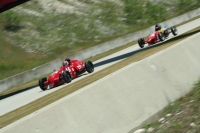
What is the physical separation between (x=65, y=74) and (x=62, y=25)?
2392 cm

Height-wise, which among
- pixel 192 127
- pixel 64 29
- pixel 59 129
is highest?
pixel 64 29

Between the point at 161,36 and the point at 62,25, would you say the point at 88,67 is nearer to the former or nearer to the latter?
the point at 161,36

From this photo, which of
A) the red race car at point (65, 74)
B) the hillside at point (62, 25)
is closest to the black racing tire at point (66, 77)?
the red race car at point (65, 74)

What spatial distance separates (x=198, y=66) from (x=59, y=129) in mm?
4508

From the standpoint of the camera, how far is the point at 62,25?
4138 cm

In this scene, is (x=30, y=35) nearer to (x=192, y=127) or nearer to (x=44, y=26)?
(x=44, y=26)

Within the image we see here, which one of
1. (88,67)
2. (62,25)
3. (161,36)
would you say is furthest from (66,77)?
(62,25)

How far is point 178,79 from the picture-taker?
9633 millimetres

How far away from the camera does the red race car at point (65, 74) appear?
17906mm

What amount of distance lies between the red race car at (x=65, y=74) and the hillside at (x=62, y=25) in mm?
12588

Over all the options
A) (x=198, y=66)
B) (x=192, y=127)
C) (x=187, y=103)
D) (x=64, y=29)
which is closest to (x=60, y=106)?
(x=192, y=127)

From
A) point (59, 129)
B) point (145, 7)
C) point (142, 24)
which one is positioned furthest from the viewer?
point (145, 7)

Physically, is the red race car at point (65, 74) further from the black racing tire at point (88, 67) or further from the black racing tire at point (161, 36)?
the black racing tire at point (161, 36)

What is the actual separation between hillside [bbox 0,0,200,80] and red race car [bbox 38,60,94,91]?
1259cm
